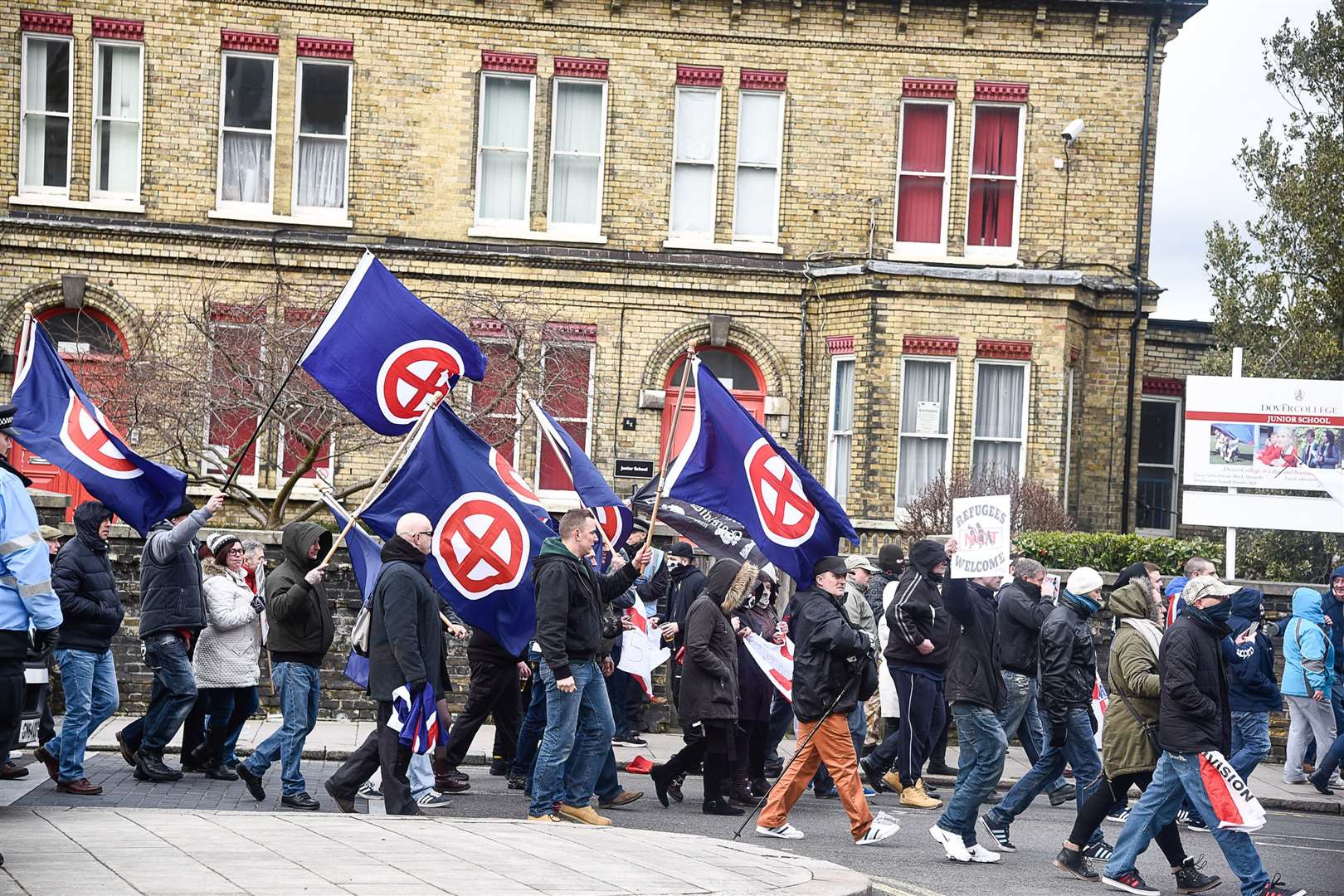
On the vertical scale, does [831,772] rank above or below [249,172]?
below

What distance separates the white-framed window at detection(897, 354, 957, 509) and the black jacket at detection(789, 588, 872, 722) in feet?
48.5

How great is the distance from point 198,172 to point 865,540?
462 inches

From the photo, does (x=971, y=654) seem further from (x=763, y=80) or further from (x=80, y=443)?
(x=763, y=80)

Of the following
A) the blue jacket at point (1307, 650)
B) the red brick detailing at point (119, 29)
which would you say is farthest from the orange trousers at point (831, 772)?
the red brick detailing at point (119, 29)

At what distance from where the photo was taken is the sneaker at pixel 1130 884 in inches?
394

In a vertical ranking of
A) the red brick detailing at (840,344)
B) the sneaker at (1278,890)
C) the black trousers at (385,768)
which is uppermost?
the red brick detailing at (840,344)

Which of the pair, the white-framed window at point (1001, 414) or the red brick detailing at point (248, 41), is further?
the white-framed window at point (1001, 414)

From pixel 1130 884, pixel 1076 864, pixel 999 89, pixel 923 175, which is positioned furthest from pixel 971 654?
pixel 999 89

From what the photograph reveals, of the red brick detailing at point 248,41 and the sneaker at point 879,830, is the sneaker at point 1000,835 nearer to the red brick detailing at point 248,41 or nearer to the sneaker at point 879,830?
the sneaker at point 879,830

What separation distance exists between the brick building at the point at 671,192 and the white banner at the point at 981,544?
14.4 metres

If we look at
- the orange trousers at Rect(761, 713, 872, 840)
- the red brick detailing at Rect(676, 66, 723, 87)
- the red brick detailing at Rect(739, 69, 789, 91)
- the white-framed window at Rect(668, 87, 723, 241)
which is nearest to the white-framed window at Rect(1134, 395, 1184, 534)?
the red brick detailing at Rect(739, 69, 789, 91)

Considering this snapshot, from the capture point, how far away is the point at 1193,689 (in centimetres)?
970

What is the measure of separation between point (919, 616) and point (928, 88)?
51.0 feet

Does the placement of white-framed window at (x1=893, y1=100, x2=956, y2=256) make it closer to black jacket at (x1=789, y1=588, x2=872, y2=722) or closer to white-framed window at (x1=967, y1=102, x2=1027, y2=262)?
white-framed window at (x1=967, y1=102, x2=1027, y2=262)
